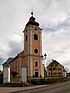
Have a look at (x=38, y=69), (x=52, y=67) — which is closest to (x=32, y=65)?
(x=38, y=69)

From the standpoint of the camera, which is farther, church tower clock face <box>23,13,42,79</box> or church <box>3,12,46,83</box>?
church tower clock face <box>23,13,42,79</box>

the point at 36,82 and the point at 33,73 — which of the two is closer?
the point at 36,82

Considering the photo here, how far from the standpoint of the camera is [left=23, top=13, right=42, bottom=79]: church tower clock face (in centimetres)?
6912

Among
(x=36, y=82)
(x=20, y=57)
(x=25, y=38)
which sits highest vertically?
(x=25, y=38)

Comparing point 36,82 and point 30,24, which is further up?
point 30,24

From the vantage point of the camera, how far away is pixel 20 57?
73188 millimetres

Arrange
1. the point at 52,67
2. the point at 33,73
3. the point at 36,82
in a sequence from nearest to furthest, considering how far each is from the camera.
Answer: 1. the point at 36,82
2. the point at 33,73
3. the point at 52,67

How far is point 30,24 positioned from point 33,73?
44.3ft

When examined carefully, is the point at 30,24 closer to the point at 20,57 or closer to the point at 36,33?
the point at 36,33

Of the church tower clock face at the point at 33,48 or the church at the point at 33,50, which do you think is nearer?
the church at the point at 33,50

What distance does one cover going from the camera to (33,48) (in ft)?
230

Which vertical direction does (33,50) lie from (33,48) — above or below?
below

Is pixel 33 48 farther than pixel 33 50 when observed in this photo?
Yes

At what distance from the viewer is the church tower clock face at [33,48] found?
69.1 m
